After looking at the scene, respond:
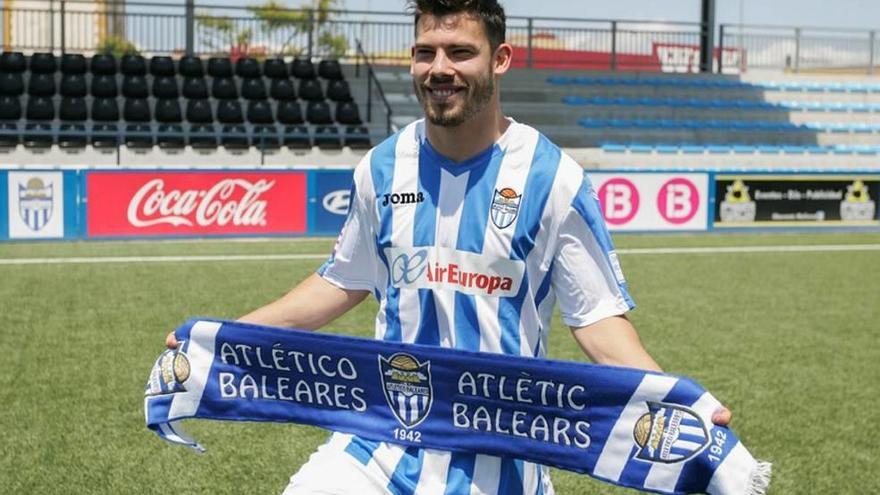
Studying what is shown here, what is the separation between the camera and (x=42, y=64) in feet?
85.1

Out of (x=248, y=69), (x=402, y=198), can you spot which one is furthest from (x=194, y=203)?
(x=402, y=198)

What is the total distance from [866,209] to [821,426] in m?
16.8

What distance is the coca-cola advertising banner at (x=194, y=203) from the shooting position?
18.5 meters

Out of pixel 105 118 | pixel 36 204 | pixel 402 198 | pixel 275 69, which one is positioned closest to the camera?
pixel 402 198

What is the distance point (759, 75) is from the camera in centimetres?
3581

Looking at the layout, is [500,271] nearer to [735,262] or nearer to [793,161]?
[735,262]

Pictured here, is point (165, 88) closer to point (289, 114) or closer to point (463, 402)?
point (289, 114)

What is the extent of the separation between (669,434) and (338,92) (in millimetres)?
24901

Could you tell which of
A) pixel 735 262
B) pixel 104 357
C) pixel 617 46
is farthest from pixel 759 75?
pixel 104 357

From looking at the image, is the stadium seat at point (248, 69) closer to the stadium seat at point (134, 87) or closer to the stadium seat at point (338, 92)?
the stadium seat at point (338, 92)

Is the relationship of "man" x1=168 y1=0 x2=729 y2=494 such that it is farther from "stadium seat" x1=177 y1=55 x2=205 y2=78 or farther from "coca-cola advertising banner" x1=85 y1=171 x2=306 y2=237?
"stadium seat" x1=177 y1=55 x2=205 y2=78

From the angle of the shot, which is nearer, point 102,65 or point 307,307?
point 307,307

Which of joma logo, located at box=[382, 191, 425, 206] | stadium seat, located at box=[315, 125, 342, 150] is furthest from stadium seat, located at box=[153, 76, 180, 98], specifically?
joma logo, located at box=[382, 191, 425, 206]

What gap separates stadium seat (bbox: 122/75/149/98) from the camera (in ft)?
84.1
